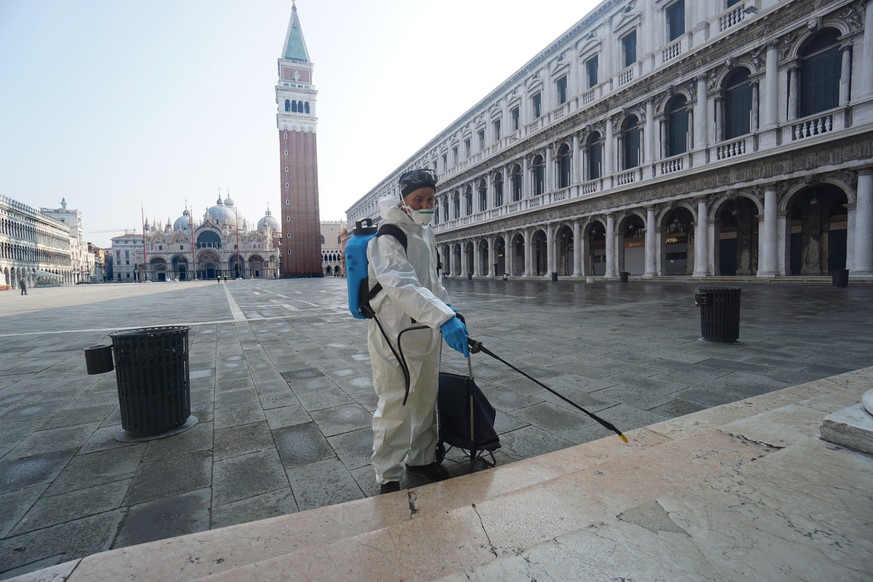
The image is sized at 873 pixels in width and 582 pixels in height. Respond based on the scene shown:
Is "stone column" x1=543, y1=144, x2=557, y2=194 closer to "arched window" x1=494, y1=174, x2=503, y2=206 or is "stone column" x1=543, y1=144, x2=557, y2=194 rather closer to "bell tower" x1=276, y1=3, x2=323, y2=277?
"arched window" x1=494, y1=174, x2=503, y2=206

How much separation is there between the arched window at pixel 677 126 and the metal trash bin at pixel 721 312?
18189 millimetres

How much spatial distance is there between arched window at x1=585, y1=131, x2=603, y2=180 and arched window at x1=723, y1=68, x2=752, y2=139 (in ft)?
23.6

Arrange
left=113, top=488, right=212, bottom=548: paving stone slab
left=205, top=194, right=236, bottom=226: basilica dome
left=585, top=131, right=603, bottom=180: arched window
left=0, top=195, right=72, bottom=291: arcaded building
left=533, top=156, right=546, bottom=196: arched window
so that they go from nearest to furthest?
left=113, top=488, right=212, bottom=548: paving stone slab
left=585, top=131, right=603, bottom=180: arched window
left=533, top=156, right=546, bottom=196: arched window
left=0, top=195, right=72, bottom=291: arcaded building
left=205, top=194, right=236, bottom=226: basilica dome

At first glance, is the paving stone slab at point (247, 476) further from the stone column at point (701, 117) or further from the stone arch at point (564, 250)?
the stone arch at point (564, 250)

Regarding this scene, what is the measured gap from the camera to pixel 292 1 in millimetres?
83438

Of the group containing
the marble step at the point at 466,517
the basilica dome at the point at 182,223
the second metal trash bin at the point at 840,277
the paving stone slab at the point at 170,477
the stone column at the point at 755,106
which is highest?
the basilica dome at the point at 182,223

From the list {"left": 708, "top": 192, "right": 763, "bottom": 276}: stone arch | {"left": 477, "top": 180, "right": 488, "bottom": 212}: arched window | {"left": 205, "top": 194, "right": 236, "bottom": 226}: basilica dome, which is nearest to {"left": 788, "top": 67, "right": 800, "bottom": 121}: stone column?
{"left": 708, "top": 192, "right": 763, "bottom": 276}: stone arch

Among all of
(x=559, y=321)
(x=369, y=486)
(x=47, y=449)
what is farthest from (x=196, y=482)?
(x=559, y=321)

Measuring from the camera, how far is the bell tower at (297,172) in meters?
73.8

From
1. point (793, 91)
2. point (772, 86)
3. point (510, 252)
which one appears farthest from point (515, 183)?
point (793, 91)

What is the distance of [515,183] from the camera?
34219 millimetres

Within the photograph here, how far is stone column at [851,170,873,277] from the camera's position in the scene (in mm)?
14555

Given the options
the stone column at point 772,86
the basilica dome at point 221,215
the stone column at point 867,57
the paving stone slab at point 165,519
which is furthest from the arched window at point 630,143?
the basilica dome at point 221,215

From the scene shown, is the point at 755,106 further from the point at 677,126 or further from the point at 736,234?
the point at 736,234
